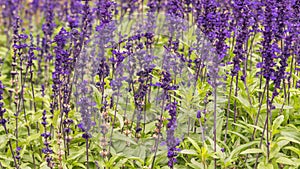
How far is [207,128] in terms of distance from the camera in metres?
5.18

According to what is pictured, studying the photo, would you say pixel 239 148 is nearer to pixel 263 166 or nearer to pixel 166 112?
pixel 263 166

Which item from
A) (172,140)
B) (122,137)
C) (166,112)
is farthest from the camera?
(166,112)

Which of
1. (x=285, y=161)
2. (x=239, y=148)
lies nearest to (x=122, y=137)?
(x=239, y=148)

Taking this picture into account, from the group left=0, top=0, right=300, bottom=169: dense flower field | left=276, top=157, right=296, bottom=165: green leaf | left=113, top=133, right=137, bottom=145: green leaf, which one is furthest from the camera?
left=113, top=133, right=137, bottom=145: green leaf

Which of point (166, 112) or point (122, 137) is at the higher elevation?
point (166, 112)

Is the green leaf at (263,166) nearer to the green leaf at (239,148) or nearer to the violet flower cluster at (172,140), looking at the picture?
the green leaf at (239,148)

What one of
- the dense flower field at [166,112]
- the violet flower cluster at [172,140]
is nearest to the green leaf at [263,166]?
the dense flower field at [166,112]

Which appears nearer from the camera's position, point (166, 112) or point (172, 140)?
point (172, 140)

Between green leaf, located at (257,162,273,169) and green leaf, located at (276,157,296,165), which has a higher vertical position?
green leaf, located at (276,157,296,165)

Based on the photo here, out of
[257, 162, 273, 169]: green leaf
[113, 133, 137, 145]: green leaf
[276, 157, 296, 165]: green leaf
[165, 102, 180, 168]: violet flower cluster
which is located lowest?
[257, 162, 273, 169]: green leaf

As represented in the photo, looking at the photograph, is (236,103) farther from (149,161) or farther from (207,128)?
(149,161)

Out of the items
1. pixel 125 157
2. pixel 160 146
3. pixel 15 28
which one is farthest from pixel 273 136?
pixel 15 28

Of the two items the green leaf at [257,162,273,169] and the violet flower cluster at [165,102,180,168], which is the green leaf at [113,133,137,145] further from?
the green leaf at [257,162,273,169]

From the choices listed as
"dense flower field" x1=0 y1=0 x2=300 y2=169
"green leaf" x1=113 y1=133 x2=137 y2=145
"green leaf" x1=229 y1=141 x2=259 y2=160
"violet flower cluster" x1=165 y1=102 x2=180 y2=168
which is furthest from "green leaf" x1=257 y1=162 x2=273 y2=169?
"green leaf" x1=113 y1=133 x2=137 y2=145
